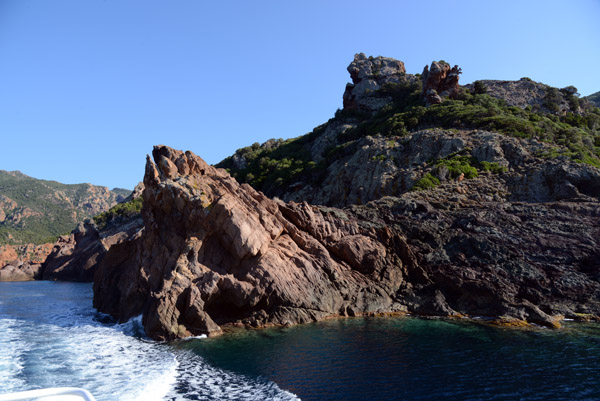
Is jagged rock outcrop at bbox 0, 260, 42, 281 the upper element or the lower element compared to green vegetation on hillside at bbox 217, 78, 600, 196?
lower

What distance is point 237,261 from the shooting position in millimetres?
30516

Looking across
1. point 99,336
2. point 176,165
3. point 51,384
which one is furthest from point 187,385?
point 176,165

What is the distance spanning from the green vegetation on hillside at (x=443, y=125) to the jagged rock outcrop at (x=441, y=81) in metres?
1.72

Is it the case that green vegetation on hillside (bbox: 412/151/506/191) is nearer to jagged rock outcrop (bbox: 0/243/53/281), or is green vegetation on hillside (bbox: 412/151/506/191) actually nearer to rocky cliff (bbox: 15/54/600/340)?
rocky cliff (bbox: 15/54/600/340)

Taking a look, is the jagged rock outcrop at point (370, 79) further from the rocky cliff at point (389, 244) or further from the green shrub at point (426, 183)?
the green shrub at point (426, 183)

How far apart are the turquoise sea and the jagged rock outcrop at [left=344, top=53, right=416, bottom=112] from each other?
67.1m

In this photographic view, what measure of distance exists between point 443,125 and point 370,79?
3825cm

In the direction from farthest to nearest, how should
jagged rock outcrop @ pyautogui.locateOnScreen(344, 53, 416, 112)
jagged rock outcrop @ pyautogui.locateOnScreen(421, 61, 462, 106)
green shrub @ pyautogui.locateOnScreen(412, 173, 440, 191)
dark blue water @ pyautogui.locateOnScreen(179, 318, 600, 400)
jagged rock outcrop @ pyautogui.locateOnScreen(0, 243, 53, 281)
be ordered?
jagged rock outcrop @ pyautogui.locateOnScreen(0, 243, 53, 281) → jagged rock outcrop @ pyautogui.locateOnScreen(344, 53, 416, 112) → jagged rock outcrop @ pyautogui.locateOnScreen(421, 61, 462, 106) → green shrub @ pyautogui.locateOnScreen(412, 173, 440, 191) → dark blue water @ pyautogui.locateOnScreen(179, 318, 600, 400)

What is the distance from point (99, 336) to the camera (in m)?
26.7

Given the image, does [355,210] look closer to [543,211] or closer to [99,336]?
[543,211]

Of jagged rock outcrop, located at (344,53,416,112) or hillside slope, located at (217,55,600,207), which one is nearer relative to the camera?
hillside slope, located at (217,55,600,207)

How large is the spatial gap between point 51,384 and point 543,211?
130ft

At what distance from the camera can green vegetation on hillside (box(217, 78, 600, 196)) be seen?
53406mm

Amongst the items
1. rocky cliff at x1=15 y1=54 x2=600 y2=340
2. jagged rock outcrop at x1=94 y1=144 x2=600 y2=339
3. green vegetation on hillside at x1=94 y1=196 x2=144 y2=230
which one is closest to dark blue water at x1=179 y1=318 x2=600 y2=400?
jagged rock outcrop at x1=94 y1=144 x2=600 y2=339
